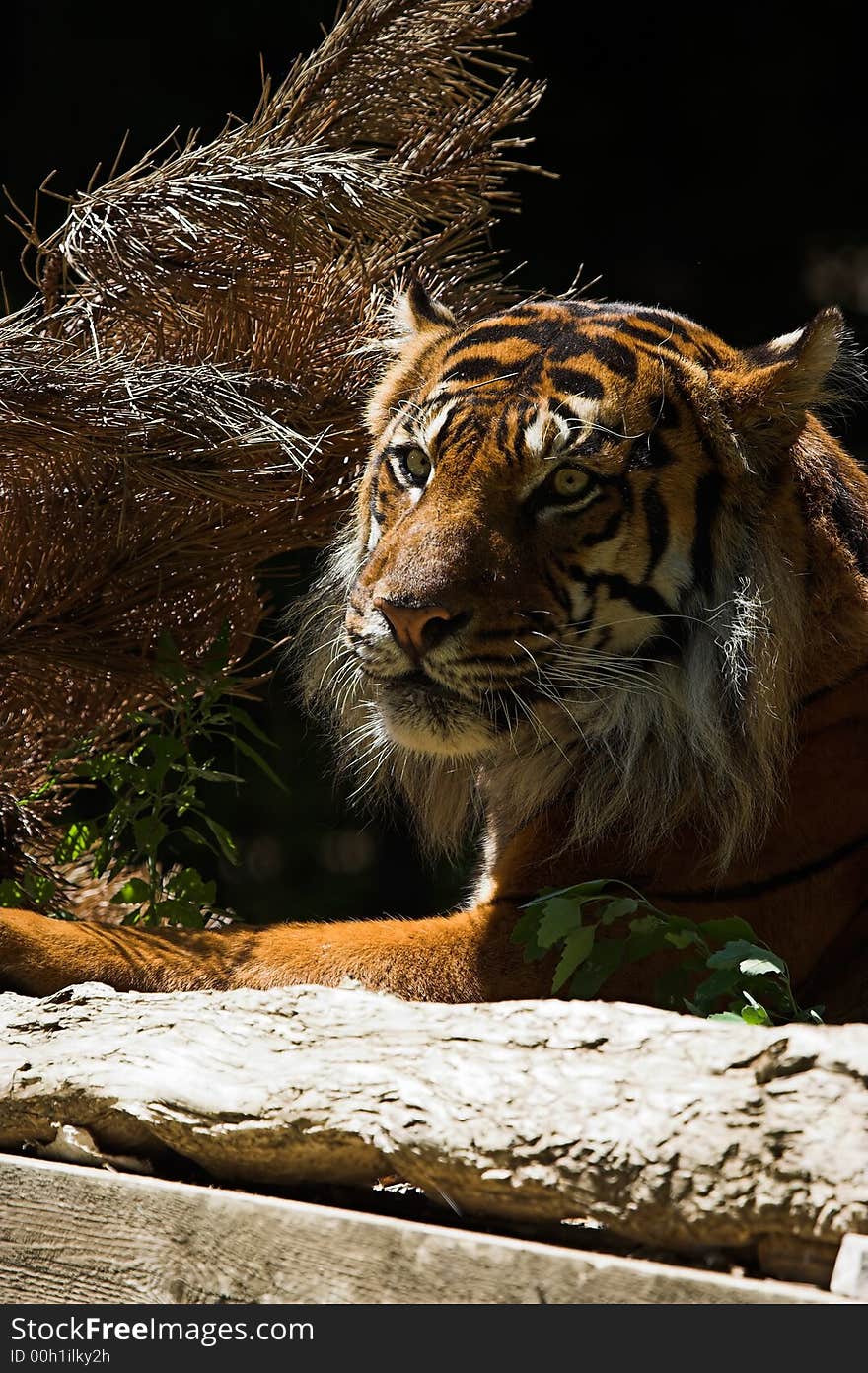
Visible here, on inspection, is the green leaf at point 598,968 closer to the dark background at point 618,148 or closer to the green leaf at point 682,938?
the green leaf at point 682,938

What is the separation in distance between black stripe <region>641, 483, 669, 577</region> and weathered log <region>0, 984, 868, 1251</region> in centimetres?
75

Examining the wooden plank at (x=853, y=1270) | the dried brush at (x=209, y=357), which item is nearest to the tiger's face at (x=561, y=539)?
the dried brush at (x=209, y=357)

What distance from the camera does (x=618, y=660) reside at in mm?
1839

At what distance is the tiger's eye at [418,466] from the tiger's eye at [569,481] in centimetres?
20

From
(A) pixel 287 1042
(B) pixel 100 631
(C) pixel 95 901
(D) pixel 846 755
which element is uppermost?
(D) pixel 846 755

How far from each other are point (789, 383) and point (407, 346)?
60 centimetres

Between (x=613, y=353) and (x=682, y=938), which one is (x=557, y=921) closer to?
(x=682, y=938)

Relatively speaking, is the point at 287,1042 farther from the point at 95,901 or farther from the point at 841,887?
the point at 95,901

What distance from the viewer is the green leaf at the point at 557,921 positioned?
145 cm

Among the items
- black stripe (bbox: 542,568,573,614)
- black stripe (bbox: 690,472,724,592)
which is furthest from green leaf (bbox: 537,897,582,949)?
black stripe (bbox: 690,472,724,592)

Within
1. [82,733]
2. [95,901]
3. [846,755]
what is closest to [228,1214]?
[846,755]

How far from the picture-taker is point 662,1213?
0.98m

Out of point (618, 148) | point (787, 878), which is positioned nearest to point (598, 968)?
point (787, 878)
